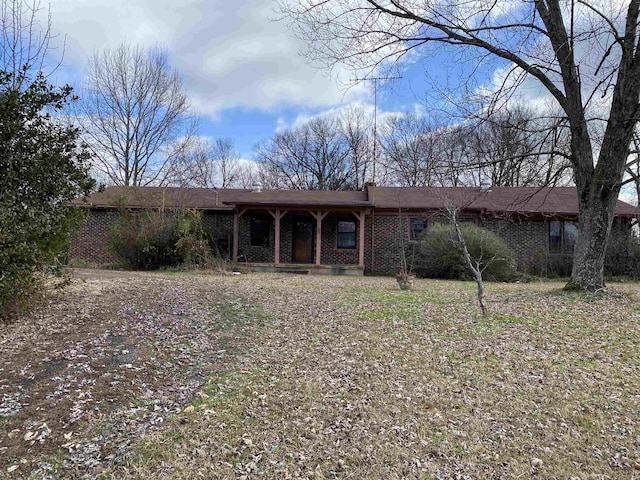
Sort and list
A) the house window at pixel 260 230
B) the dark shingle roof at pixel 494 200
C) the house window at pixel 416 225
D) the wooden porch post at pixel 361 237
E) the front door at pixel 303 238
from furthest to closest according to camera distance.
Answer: the front door at pixel 303 238, the house window at pixel 260 230, the house window at pixel 416 225, the dark shingle roof at pixel 494 200, the wooden porch post at pixel 361 237

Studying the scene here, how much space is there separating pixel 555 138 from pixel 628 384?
6958 millimetres

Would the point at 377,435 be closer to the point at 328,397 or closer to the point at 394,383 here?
the point at 328,397

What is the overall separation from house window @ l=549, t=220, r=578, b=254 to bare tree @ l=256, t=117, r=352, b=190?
58.5ft

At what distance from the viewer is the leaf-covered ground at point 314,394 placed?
9.37 ft

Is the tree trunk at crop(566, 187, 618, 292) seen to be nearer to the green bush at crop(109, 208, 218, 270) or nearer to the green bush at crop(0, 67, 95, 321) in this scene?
the green bush at crop(0, 67, 95, 321)

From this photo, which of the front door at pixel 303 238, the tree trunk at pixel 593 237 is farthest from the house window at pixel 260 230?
the tree trunk at pixel 593 237

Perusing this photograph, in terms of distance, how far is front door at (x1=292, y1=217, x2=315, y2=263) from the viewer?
18.0m

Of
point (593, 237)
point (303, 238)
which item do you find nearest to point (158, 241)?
point (303, 238)

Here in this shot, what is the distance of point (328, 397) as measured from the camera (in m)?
3.87

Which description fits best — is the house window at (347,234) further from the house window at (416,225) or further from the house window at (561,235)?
the house window at (561,235)

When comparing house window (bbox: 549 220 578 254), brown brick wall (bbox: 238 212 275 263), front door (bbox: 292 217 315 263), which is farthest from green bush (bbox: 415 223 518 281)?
brown brick wall (bbox: 238 212 275 263)

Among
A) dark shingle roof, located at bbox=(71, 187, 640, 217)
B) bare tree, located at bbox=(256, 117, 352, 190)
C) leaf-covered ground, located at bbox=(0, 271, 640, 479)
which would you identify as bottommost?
leaf-covered ground, located at bbox=(0, 271, 640, 479)

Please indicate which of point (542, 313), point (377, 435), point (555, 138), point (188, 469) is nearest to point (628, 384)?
point (377, 435)

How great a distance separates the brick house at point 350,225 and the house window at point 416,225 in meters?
0.04
